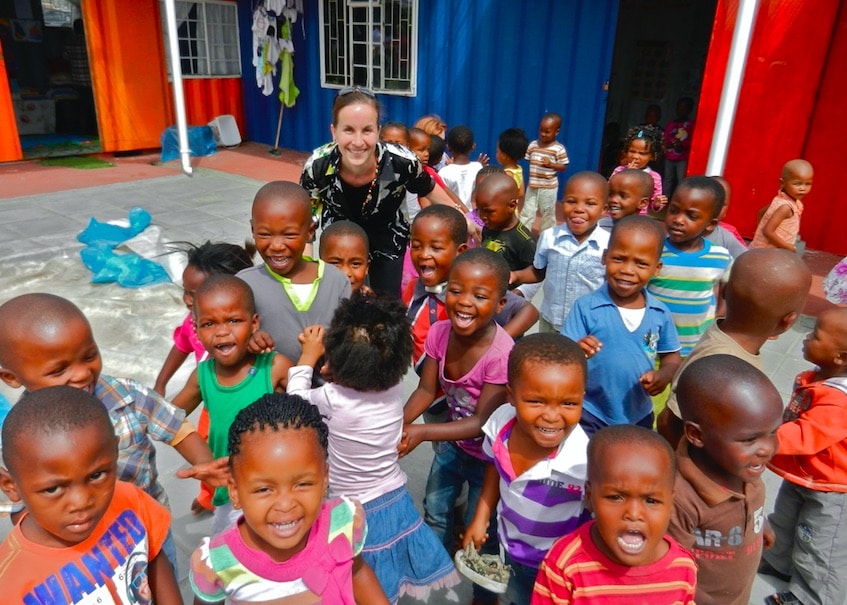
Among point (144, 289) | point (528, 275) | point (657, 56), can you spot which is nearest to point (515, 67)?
point (657, 56)

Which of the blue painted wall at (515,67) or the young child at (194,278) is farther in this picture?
the blue painted wall at (515,67)

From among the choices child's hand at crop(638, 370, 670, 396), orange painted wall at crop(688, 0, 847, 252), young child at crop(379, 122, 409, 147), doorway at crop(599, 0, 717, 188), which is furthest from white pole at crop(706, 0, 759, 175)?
doorway at crop(599, 0, 717, 188)

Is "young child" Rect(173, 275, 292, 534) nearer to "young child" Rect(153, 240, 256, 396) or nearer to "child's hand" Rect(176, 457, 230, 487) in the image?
"child's hand" Rect(176, 457, 230, 487)

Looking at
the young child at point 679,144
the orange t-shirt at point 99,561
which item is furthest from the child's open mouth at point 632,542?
the young child at point 679,144

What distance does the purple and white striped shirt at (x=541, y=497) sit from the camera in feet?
5.49

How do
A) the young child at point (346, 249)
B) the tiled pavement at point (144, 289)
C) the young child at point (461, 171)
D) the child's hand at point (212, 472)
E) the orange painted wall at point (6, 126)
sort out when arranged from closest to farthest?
the child's hand at point (212, 472), the young child at point (346, 249), the tiled pavement at point (144, 289), the young child at point (461, 171), the orange painted wall at point (6, 126)

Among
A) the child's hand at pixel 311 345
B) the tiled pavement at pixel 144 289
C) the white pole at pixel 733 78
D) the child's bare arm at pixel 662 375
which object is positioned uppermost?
the white pole at pixel 733 78

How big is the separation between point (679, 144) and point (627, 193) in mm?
4711

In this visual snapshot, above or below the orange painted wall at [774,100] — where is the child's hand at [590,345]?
below

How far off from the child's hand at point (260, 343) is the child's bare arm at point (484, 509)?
32.6 inches

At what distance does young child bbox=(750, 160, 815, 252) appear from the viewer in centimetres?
395

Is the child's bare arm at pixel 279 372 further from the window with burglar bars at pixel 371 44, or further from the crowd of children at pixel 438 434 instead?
the window with burglar bars at pixel 371 44

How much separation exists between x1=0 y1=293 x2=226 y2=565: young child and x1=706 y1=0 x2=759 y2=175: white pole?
4.05 meters

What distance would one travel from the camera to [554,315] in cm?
305
